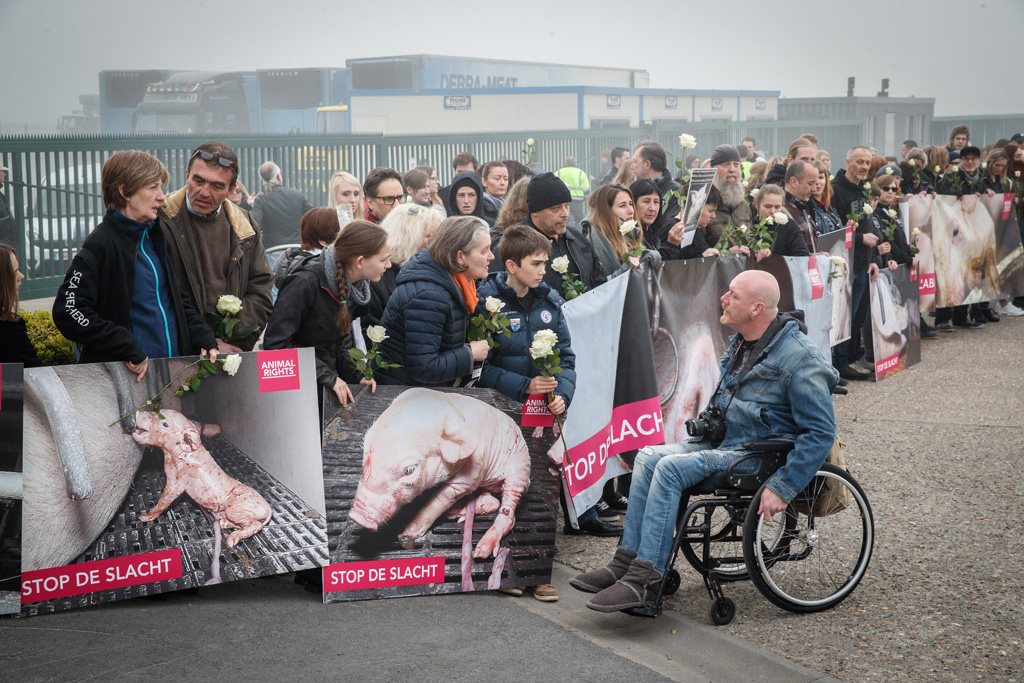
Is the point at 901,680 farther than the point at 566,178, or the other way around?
the point at 566,178

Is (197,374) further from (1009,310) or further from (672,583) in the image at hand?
(1009,310)

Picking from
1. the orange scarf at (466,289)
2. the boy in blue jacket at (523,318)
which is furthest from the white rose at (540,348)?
the orange scarf at (466,289)

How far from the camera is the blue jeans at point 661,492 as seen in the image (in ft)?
14.5

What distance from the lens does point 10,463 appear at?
4090 millimetres

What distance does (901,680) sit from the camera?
3.91 meters

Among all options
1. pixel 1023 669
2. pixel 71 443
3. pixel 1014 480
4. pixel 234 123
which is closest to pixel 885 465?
pixel 1014 480

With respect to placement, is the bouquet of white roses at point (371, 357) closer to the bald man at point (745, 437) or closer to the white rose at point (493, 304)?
the white rose at point (493, 304)

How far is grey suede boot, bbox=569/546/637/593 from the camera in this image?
177 inches

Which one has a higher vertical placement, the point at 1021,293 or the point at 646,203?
the point at 646,203

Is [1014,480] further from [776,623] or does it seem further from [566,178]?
[566,178]

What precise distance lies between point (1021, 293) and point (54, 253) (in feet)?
43.1

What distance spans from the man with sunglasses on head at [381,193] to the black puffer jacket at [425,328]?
7.88 feet

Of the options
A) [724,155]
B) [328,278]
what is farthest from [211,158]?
[724,155]

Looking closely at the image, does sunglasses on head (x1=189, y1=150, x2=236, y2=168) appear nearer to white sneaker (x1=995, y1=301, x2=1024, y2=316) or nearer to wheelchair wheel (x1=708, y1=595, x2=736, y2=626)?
wheelchair wheel (x1=708, y1=595, x2=736, y2=626)
